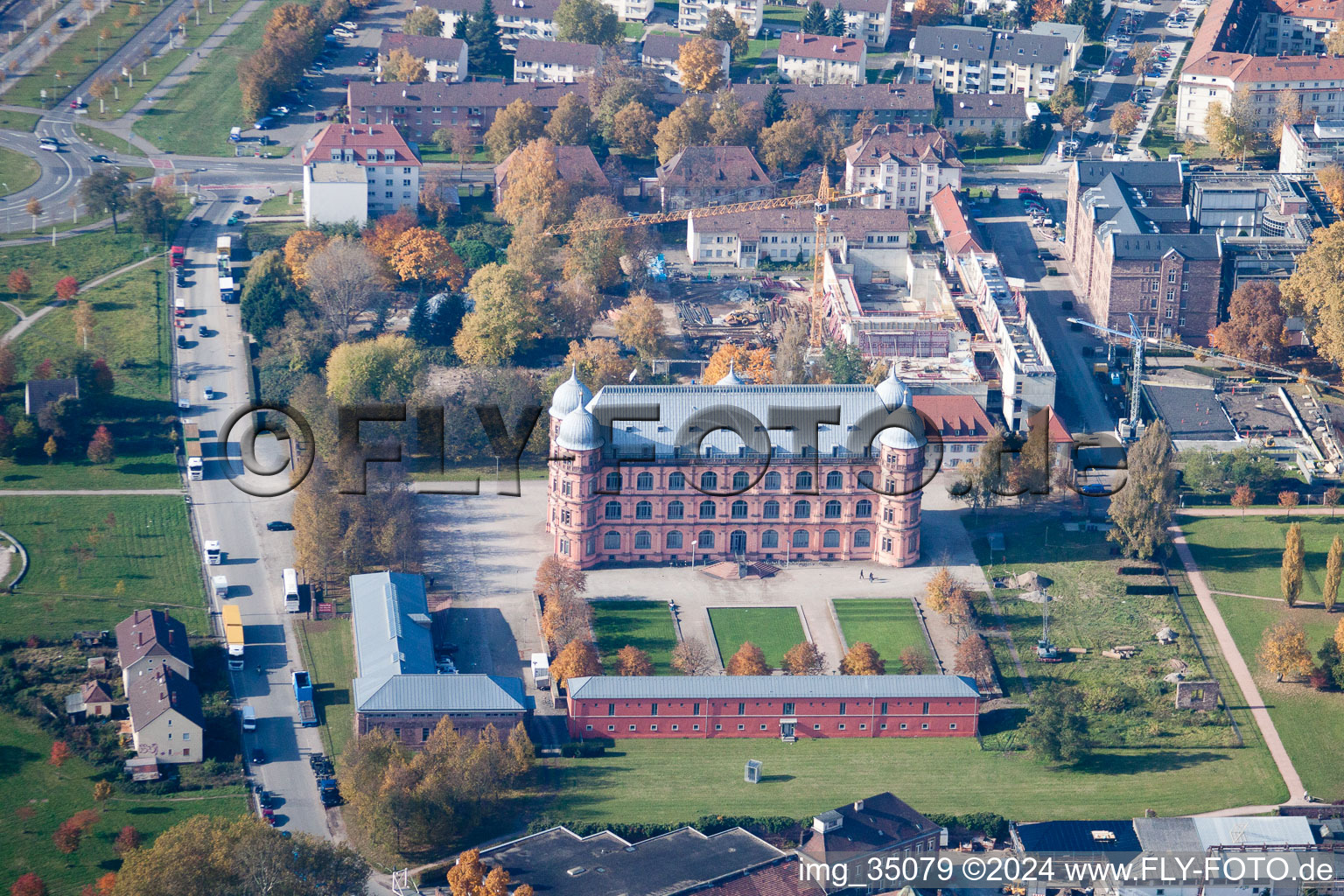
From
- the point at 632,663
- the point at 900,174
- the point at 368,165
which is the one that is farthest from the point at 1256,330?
the point at 368,165

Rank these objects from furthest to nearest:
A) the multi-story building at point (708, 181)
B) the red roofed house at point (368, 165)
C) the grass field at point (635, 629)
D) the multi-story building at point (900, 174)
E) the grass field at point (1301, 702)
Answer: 1. the multi-story building at point (900, 174)
2. the multi-story building at point (708, 181)
3. the red roofed house at point (368, 165)
4. the grass field at point (635, 629)
5. the grass field at point (1301, 702)

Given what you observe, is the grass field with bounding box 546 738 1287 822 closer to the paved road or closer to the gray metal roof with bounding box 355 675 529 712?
the gray metal roof with bounding box 355 675 529 712

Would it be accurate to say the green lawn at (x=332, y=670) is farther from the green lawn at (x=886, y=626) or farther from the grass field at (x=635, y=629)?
the green lawn at (x=886, y=626)

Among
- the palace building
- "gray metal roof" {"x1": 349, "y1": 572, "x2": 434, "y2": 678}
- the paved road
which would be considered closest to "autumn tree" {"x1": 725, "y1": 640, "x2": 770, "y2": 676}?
the palace building

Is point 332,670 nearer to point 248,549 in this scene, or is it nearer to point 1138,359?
point 248,549

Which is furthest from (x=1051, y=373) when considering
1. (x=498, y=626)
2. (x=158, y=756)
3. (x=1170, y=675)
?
(x=158, y=756)

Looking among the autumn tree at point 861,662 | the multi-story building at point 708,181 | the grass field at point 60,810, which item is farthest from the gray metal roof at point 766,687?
the multi-story building at point 708,181
